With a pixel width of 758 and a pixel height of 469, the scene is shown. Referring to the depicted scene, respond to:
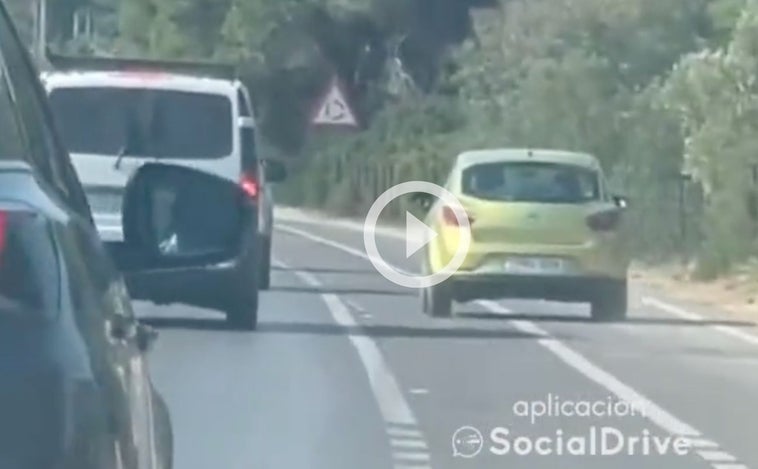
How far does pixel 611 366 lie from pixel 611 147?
22249mm

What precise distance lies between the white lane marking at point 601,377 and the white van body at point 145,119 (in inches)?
108

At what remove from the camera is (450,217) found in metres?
21.3

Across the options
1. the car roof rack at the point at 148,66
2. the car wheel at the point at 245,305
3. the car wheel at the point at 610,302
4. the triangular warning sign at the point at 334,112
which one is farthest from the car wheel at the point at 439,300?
the triangular warning sign at the point at 334,112

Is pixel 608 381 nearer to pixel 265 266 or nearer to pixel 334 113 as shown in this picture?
pixel 265 266

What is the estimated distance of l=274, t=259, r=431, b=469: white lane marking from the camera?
484 inches

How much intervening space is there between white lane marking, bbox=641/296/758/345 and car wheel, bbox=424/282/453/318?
2320mm

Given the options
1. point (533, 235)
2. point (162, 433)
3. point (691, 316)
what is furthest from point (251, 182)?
point (162, 433)

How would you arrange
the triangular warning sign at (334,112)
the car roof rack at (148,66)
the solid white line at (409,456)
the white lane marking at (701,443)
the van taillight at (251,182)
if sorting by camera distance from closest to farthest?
1. the solid white line at (409,456)
2. the white lane marking at (701,443)
3. the van taillight at (251,182)
4. the car roof rack at (148,66)
5. the triangular warning sign at (334,112)

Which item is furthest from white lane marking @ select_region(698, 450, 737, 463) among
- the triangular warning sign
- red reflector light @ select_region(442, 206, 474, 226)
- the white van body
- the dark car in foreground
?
the triangular warning sign

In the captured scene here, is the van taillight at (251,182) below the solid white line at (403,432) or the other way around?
below

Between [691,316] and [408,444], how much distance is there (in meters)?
11.3

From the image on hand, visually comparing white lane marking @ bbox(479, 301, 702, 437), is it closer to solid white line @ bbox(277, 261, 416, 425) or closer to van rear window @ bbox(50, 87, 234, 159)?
A: solid white line @ bbox(277, 261, 416, 425)
